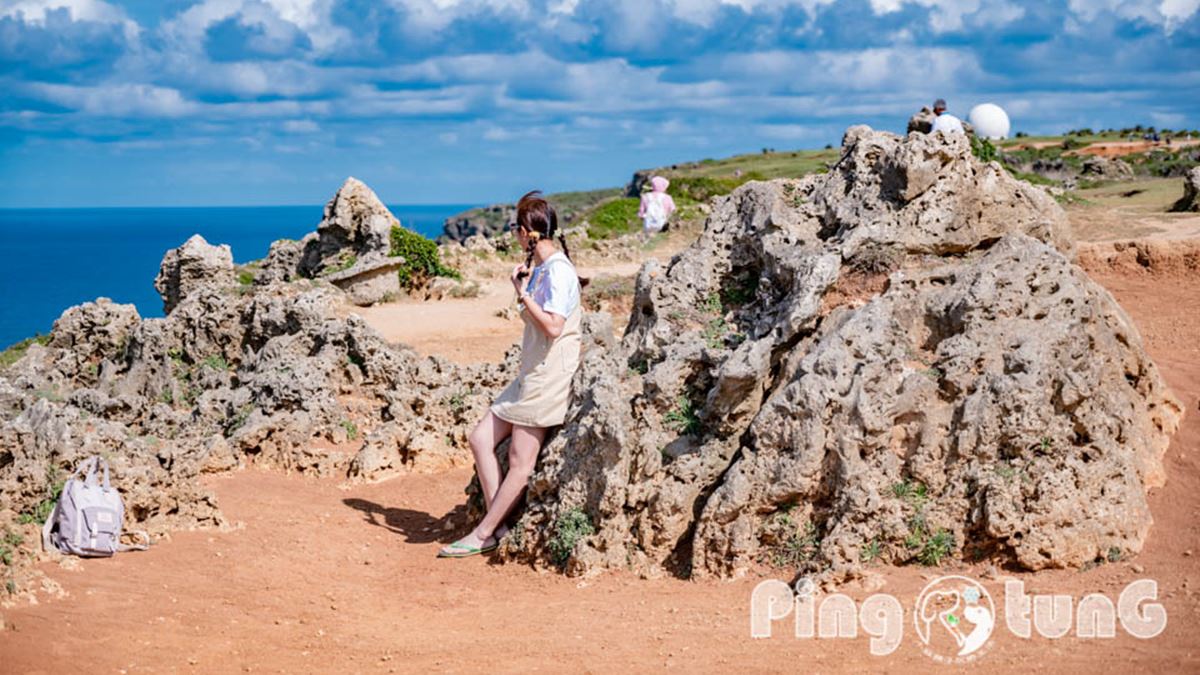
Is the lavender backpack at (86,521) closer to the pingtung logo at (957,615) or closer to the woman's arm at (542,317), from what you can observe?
the woman's arm at (542,317)

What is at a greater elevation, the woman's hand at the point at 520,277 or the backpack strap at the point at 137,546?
the woman's hand at the point at 520,277

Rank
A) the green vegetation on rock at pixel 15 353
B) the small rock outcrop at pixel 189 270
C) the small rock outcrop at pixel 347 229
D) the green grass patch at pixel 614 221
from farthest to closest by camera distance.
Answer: the green grass patch at pixel 614 221
the small rock outcrop at pixel 347 229
the small rock outcrop at pixel 189 270
the green vegetation on rock at pixel 15 353

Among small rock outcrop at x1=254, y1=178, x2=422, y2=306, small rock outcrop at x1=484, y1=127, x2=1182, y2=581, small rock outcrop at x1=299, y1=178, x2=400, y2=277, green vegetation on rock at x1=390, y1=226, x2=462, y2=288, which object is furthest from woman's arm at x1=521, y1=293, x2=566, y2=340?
small rock outcrop at x1=299, y1=178, x2=400, y2=277

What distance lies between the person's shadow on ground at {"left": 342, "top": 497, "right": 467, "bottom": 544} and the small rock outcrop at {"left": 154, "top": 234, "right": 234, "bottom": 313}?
46.9 ft

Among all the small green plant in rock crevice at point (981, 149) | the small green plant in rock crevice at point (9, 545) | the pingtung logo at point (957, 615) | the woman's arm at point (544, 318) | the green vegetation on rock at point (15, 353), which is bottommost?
the green vegetation on rock at point (15, 353)

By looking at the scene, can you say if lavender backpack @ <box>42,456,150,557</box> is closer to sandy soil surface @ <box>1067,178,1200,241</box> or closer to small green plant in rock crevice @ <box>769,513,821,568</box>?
small green plant in rock crevice @ <box>769,513,821,568</box>

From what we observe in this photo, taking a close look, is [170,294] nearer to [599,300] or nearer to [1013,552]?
[599,300]

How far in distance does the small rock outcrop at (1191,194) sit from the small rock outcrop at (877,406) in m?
13.7

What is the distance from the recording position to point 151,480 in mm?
8758

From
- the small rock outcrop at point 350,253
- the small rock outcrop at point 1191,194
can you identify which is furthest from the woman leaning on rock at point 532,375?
the small rock outcrop at point 1191,194

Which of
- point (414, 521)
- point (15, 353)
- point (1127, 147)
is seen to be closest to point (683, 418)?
point (414, 521)

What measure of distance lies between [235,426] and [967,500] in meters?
7.28

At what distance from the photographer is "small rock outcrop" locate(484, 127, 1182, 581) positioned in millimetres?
7164

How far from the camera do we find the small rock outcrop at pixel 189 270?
76.9 feet
